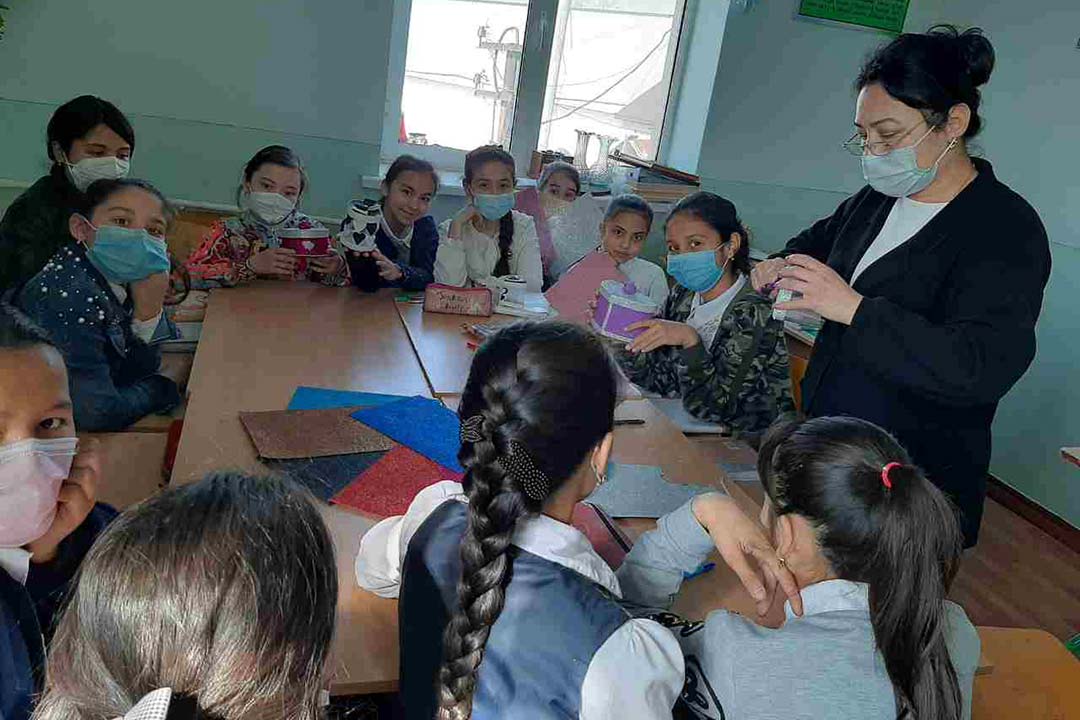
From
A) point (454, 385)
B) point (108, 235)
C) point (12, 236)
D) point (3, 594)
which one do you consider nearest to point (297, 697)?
point (3, 594)

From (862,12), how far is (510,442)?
3801mm

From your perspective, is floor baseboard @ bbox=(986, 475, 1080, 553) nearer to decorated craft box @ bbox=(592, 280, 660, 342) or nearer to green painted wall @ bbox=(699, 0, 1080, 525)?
green painted wall @ bbox=(699, 0, 1080, 525)

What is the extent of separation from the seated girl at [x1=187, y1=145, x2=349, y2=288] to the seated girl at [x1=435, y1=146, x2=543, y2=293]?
0.43 m

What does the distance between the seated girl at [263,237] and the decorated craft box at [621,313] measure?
104 centimetres

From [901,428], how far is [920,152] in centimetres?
56

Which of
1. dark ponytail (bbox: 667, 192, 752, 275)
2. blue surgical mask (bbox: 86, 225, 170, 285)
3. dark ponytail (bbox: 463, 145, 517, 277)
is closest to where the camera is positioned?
blue surgical mask (bbox: 86, 225, 170, 285)

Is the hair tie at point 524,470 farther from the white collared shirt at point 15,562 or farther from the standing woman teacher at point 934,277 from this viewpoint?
the standing woman teacher at point 934,277

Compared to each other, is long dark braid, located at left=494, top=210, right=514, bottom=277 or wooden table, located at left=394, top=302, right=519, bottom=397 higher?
long dark braid, located at left=494, top=210, right=514, bottom=277

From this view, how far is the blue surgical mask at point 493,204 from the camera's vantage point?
2998 millimetres

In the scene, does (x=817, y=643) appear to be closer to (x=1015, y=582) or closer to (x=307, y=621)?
(x=307, y=621)

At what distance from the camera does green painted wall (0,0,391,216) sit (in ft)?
10.3

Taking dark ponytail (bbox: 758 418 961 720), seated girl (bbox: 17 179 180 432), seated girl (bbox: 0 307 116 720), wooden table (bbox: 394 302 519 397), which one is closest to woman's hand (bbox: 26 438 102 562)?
seated girl (bbox: 0 307 116 720)

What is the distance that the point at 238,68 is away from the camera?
3.34 metres

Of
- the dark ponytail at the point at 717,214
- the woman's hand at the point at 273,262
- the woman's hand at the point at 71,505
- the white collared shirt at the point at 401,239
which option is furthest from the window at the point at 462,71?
the woman's hand at the point at 71,505
